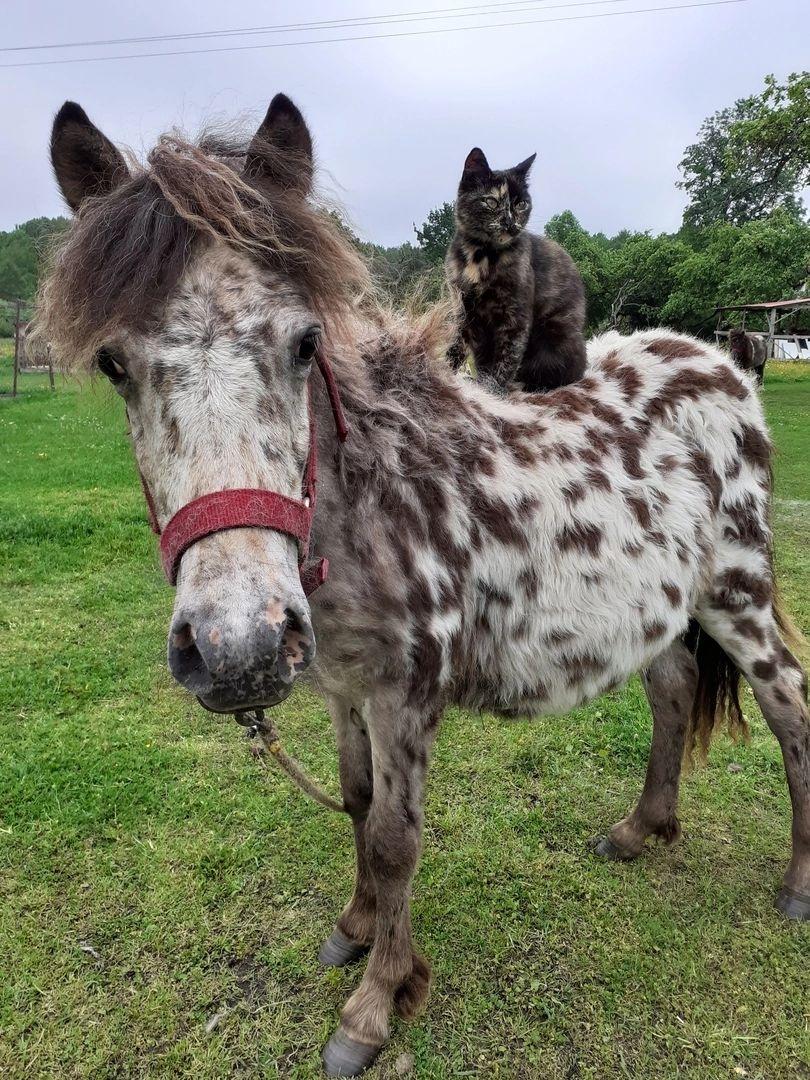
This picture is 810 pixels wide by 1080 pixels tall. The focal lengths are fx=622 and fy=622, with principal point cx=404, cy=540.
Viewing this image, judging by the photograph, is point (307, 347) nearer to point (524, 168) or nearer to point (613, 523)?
point (613, 523)

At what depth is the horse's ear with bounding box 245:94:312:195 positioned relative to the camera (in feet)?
5.55

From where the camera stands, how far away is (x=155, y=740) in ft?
12.0

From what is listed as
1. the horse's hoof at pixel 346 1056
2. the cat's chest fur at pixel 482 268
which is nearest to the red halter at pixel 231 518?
the horse's hoof at pixel 346 1056

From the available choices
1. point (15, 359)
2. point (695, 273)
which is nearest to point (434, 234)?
point (695, 273)

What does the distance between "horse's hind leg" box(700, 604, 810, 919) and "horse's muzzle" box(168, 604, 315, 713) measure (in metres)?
2.10

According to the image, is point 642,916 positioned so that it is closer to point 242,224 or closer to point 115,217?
point 242,224

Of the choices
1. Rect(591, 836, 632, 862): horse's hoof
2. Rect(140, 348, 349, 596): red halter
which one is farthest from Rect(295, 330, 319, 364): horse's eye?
Rect(591, 836, 632, 862): horse's hoof

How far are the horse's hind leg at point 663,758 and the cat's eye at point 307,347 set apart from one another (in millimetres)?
2315

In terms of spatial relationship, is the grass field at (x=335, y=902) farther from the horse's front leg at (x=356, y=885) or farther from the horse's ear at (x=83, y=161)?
the horse's ear at (x=83, y=161)

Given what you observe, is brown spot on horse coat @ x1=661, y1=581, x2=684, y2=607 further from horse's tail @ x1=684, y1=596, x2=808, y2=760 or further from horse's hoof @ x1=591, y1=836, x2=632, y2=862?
horse's hoof @ x1=591, y1=836, x2=632, y2=862

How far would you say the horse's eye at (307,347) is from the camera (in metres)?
1.48

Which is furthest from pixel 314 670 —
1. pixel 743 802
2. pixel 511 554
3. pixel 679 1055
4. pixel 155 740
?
pixel 743 802

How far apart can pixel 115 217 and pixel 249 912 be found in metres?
2.57

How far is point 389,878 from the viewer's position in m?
2.05
